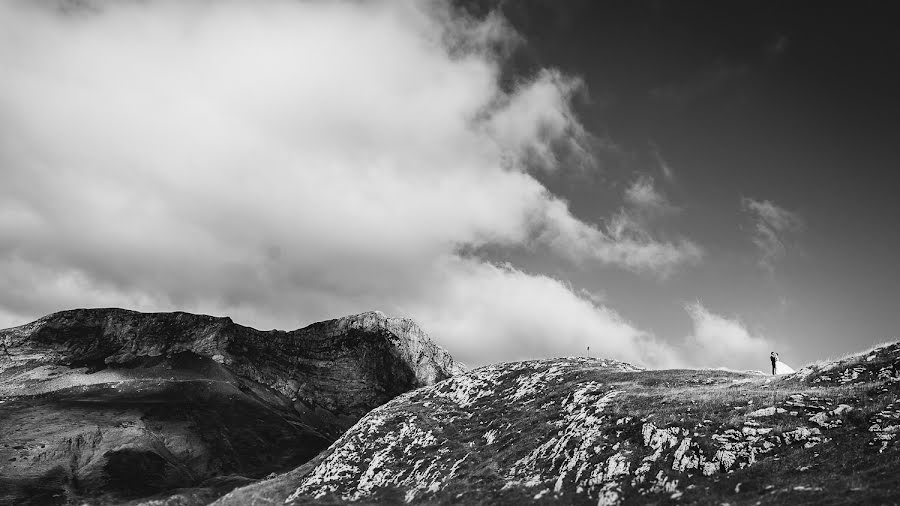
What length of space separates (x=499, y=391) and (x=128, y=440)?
157859 mm

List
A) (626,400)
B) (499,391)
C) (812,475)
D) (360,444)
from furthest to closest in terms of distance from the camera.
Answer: (499,391), (360,444), (626,400), (812,475)

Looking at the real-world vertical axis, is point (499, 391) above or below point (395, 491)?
above

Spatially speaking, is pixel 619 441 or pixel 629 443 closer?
pixel 629 443

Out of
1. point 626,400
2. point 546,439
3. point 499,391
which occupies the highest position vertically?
point 499,391

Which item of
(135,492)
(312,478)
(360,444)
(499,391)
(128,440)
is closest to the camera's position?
(312,478)

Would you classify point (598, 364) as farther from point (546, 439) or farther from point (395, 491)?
point (395, 491)

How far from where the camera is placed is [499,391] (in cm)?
8456

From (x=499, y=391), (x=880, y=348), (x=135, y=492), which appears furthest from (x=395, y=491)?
(x=135, y=492)

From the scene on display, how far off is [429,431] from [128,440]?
15525 centimetres

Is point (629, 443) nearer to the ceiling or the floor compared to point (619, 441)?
nearer to the floor

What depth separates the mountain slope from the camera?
3972 centimetres

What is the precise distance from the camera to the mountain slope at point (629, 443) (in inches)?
1564

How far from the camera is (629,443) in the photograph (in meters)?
50.6

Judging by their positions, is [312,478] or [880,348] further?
[312,478]
